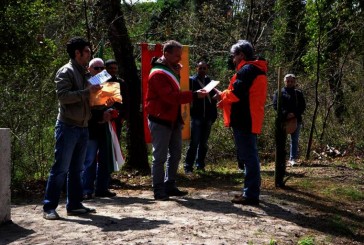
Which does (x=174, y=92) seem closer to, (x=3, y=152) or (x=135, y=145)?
(x=3, y=152)

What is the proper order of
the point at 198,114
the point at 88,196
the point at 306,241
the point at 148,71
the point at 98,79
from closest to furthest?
1. the point at 306,241
2. the point at 98,79
3. the point at 88,196
4. the point at 148,71
5. the point at 198,114

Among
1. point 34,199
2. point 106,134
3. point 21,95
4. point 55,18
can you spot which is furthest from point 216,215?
point 55,18

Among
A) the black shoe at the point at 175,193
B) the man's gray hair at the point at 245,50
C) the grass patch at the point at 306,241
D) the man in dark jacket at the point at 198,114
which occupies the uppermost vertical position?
the man's gray hair at the point at 245,50

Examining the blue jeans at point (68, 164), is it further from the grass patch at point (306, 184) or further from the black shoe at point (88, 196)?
the grass patch at point (306, 184)

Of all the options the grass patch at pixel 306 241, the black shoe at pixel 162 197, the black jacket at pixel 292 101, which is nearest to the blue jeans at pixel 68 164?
the black shoe at pixel 162 197

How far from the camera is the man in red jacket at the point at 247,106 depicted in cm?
675

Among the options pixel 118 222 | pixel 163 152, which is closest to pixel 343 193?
pixel 163 152

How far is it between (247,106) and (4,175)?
9.68 feet

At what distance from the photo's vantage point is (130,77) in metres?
9.80

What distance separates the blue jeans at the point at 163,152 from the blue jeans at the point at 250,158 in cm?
87

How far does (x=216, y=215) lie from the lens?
6.34 meters

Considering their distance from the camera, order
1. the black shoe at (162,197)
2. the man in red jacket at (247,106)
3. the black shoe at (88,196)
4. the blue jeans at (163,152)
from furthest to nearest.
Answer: the black shoe at (88,196), the black shoe at (162,197), the blue jeans at (163,152), the man in red jacket at (247,106)

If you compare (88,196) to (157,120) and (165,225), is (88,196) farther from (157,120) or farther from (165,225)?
(165,225)

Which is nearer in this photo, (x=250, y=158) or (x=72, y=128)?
(x=72, y=128)
